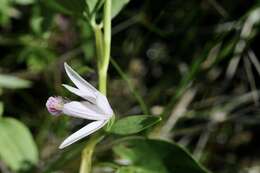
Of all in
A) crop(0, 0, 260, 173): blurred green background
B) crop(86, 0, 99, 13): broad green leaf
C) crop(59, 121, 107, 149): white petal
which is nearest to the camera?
crop(59, 121, 107, 149): white petal

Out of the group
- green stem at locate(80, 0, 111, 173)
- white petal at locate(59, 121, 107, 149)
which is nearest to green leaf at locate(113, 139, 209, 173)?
green stem at locate(80, 0, 111, 173)

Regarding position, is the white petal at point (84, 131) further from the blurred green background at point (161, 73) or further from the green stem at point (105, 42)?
the blurred green background at point (161, 73)

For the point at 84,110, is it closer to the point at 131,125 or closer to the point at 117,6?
the point at 131,125

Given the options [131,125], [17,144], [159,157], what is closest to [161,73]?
[17,144]

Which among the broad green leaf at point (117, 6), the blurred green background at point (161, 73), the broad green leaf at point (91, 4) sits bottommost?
the blurred green background at point (161, 73)

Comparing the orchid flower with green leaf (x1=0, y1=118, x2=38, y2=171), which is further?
green leaf (x1=0, y1=118, x2=38, y2=171)

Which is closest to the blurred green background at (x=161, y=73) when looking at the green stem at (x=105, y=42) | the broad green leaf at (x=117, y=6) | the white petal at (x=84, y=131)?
the broad green leaf at (x=117, y=6)

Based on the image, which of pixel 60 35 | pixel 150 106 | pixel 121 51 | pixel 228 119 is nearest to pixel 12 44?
pixel 60 35

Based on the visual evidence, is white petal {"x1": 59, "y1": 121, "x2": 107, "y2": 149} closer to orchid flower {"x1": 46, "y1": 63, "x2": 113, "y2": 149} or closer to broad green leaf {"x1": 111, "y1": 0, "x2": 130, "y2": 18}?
orchid flower {"x1": 46, "y1": 63, "x2": 113, "y2": 149}
